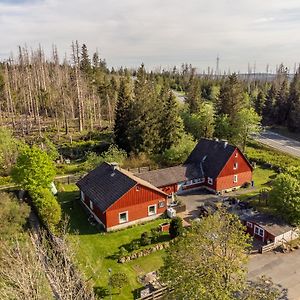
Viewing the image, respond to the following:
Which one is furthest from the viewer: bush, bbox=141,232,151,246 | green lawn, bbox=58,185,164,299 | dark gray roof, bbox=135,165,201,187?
dark gray roof, bbox=135,165,201,187

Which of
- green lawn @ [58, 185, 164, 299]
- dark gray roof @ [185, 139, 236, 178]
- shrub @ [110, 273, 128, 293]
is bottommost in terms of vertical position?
green lawn @ [58, 185, 164, 299]

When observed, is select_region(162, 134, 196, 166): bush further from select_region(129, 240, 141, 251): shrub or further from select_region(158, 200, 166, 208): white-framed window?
select_region(129, 240, 141, 251): shrub

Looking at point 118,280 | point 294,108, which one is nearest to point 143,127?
point 118,280

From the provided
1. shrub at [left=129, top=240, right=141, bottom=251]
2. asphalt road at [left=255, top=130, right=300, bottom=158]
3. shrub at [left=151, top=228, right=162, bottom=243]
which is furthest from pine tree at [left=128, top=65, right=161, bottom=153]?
asphalt road at [left=255, top=130, right=300, bottom=158]

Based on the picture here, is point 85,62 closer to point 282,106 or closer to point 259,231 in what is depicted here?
→ point 282,106

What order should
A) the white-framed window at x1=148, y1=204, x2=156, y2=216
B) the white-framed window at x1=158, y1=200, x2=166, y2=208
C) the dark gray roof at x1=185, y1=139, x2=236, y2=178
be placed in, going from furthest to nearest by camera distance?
the dark gray roof at x1=185, y1=139, x2=236, y2=178 < the white-framed window at x1=158, y1=200, x2=166, y2=208 < the white-framed window at x1=148, y1=204, x2=156, y2=216

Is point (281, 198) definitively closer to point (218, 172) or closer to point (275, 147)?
point (218, 172)

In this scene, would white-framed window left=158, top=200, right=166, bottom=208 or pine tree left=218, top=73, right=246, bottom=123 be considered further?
pine tree left=218, top=73, right=246, bottom=123
